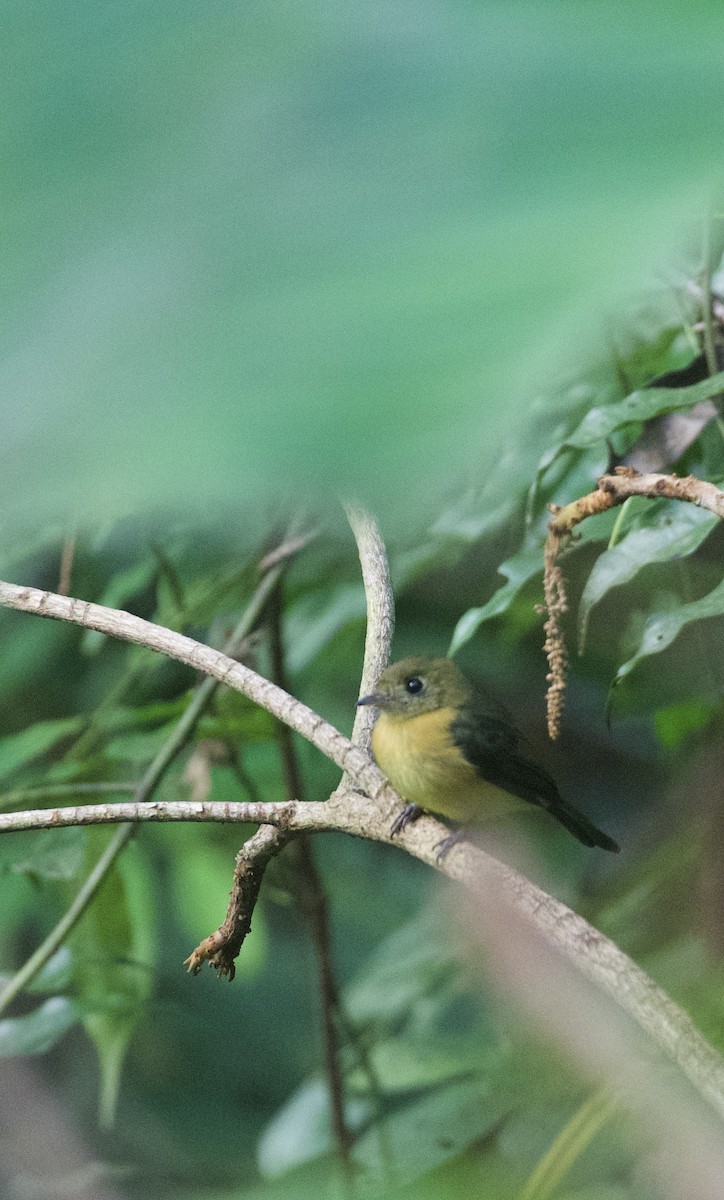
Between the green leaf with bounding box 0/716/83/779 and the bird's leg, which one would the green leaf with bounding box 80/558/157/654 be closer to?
the green leaf with bounding box 0/716/83/779

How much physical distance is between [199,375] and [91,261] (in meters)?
0.02

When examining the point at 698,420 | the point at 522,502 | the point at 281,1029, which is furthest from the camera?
the point at 281,1029

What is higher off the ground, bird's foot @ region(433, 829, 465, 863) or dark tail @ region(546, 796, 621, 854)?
bird's foot @ region(433, 829, 465, 863)

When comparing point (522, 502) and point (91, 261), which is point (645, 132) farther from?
point (522, 502)

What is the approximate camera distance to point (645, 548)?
0.72 meters

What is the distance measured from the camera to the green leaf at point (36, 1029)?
43.6 inches

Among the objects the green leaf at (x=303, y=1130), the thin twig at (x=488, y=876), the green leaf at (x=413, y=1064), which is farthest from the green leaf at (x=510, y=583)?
the green leaf at (x=303, y=1130)

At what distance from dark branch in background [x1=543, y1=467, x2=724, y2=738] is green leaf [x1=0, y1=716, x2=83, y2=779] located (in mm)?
777

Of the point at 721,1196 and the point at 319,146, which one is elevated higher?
the point at 319,146

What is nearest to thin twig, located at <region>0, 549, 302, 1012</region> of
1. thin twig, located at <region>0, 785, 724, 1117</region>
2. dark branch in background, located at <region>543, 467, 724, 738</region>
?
thin twig, located at <region>0, 785, 724, 1117</region>

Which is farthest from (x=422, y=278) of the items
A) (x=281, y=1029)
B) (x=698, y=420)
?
(x=281, y=1029)

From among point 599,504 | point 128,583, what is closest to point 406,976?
point 128,583

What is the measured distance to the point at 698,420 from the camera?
811 millimetres

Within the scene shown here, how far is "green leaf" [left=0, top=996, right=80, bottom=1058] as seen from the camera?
111cm
